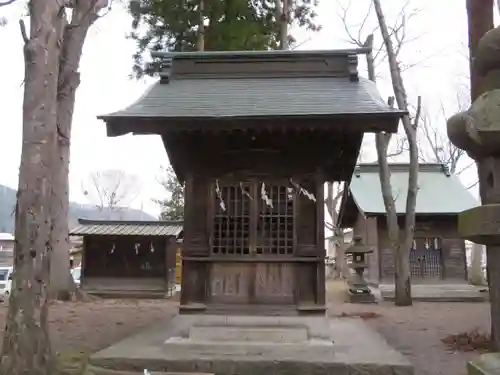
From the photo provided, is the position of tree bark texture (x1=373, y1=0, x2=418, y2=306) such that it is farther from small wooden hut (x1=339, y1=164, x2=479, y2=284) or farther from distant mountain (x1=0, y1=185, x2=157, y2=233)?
distant mountain (x1=0, y1=185, x2=157, y2=233)

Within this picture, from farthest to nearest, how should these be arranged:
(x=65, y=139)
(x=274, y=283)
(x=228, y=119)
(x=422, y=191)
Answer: (x=422, y=191)
(x=65, y=139)
(x=274, y=283)
(x=228, y=119)

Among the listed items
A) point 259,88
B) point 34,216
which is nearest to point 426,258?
point 259,88

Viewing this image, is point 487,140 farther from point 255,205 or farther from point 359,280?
point 359,280

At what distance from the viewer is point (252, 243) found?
8.19m

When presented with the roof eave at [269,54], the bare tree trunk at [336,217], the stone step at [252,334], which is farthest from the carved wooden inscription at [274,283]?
the bare tree trunk at [336,217]

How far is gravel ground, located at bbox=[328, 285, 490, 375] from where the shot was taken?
7.86 meters

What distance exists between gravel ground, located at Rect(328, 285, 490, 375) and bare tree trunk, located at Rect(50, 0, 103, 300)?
890cm

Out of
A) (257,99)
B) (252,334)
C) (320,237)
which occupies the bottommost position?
(252,334)

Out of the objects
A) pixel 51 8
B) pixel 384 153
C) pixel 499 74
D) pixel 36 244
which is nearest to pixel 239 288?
pixel 36 244

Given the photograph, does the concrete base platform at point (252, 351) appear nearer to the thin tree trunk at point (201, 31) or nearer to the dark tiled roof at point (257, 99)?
the dark tiled roof at point (257, 99)

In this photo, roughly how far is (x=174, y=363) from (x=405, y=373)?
2.94 meters

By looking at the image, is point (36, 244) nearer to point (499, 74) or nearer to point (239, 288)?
point (239, 288)

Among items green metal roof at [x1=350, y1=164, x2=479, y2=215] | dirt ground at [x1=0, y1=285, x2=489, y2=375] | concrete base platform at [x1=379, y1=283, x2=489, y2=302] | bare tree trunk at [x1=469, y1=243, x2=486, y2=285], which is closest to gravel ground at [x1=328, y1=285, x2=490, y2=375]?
dirt ground at [x1=0, y1=285, x2=489, y2=375]

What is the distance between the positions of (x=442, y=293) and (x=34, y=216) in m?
17.0
